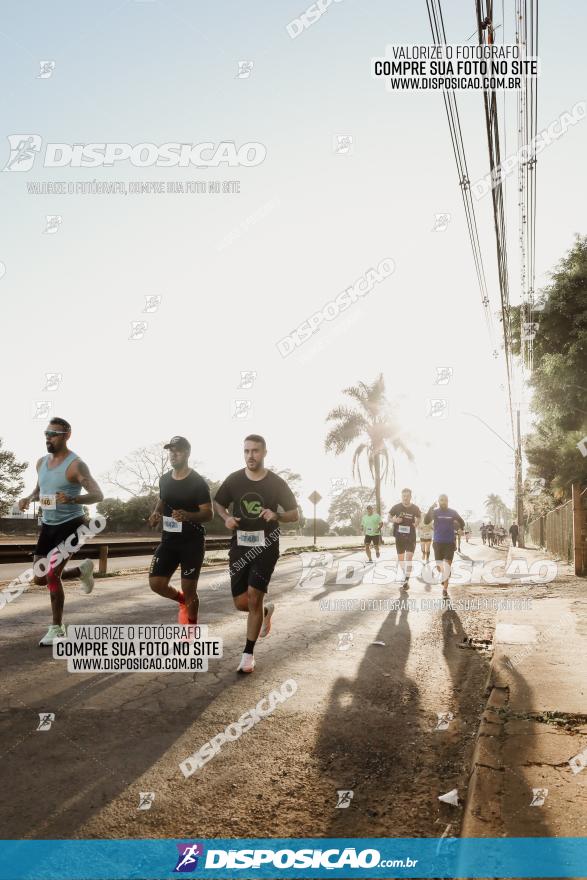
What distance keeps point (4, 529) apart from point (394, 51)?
50802mm

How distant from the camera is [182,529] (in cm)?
588

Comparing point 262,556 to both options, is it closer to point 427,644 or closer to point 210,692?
point 210,692

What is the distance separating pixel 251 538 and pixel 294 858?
3.07 m

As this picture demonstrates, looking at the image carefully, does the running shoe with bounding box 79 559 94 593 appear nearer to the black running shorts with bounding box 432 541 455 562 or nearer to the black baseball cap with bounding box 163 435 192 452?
the black baseball cap with bounding box 163 435 192 452

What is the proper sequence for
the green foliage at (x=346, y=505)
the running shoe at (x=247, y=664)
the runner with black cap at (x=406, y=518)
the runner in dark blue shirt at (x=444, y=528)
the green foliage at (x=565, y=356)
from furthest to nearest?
the green foliage at (x=346, y=505)
the green foliage at (x=565, y=356)
the runner with black cap at (x=406, y=518)
the runner in dark blue shirt at (x=444, y=528)
the running shoe at (x=247, y=664)

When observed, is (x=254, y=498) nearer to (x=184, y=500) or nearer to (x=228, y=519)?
(x=228, y=519)

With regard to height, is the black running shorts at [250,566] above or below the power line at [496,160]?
below

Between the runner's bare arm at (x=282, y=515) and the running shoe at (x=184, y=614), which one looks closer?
the runner's bare arm at (x=282, y=515)

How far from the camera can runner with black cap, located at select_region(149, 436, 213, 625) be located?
19.3ft

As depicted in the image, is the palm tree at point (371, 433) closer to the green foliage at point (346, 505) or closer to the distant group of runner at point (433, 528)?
the distant group of runner at point (433, 528)

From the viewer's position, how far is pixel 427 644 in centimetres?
684

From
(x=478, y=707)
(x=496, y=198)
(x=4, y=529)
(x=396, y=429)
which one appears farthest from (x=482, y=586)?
(x=4, y=529)

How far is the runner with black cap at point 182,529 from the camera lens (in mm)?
5875

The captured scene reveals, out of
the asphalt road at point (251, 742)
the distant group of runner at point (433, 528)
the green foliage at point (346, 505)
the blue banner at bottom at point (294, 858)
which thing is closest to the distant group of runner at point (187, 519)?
the asphalt road at point (251, 742)
